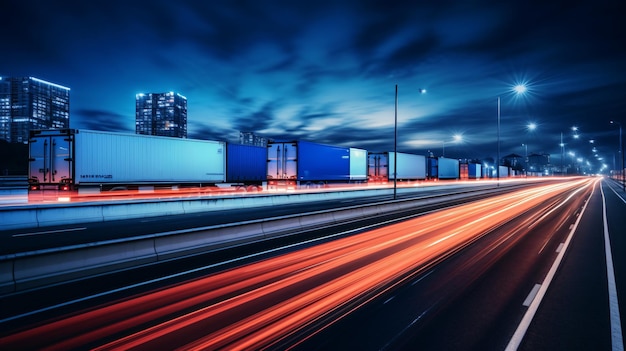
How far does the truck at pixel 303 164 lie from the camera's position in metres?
32.4

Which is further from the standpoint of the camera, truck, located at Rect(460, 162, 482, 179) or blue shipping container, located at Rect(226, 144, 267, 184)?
truck, located at Rect(460, 162, 482, 179)

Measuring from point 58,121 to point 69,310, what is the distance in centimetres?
20338

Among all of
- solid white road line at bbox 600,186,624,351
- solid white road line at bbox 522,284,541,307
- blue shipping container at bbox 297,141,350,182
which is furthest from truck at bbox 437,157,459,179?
solid white road line at bbox 522,284,541,307

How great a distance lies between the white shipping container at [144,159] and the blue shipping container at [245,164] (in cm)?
84

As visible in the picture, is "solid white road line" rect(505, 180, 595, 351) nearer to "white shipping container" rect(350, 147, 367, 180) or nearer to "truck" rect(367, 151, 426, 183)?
"white shipping container" rect(350, 147, 367, 180)

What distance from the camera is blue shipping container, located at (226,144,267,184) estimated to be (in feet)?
94.6

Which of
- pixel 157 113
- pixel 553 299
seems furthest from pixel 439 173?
pixel 157 113

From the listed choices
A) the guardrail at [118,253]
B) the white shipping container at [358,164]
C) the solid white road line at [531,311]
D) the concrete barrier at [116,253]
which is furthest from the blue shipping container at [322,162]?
the solid white road line at [531,311]

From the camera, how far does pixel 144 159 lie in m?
22.4

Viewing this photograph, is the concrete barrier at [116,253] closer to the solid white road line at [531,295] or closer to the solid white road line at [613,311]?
the solid white road line at [531,295]

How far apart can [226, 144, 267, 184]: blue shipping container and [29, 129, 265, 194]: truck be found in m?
3.35

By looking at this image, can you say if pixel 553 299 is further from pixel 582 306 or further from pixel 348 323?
pixel 348 323

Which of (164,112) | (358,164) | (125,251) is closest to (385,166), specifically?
(358,164)

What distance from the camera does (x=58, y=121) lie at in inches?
6319
